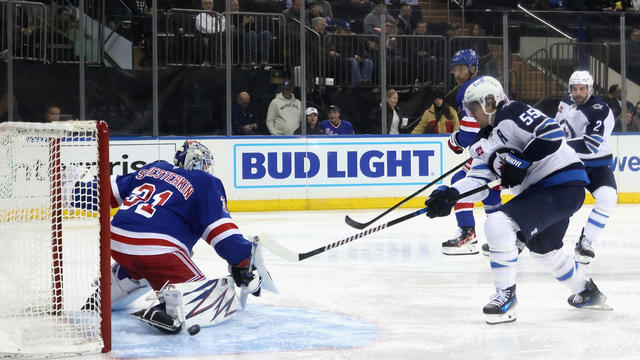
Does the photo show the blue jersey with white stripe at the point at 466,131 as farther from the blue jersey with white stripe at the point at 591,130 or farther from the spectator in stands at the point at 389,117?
the spectator in stands at the point at 389,117

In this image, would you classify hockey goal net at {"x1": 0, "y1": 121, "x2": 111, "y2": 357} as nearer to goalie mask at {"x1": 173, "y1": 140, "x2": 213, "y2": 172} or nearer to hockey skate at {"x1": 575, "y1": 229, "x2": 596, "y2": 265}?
goalie mask at {"x1": 173, "y1": 140, "x2": 213, "y2": 172}

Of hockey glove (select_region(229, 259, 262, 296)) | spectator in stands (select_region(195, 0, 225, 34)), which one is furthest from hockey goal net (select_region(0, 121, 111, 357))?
spectator in stands (select_region(195, 0, 225, 34))

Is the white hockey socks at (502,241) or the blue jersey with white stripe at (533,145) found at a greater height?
the blue jersey with white stripe at (533,145)

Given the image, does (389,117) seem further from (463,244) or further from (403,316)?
(403,316)

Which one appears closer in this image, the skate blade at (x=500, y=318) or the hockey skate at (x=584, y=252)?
the skate blade at (x=500, y=318)

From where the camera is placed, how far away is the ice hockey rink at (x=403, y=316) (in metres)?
3.41

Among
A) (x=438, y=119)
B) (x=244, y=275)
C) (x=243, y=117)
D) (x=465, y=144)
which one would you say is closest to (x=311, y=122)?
(x=243, y=117)

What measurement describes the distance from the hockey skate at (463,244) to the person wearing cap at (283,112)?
→ 373 centimetres

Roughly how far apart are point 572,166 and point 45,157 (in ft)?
7.07

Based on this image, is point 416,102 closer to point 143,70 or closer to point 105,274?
point 143,70

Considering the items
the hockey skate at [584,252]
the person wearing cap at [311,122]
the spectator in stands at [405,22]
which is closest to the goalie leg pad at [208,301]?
the hockey skate at [584,252]

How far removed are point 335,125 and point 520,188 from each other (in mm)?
5867

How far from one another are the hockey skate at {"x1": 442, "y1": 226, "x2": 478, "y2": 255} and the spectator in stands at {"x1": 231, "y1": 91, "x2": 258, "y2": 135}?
3824 millimetres

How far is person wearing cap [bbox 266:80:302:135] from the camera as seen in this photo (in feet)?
32.0
